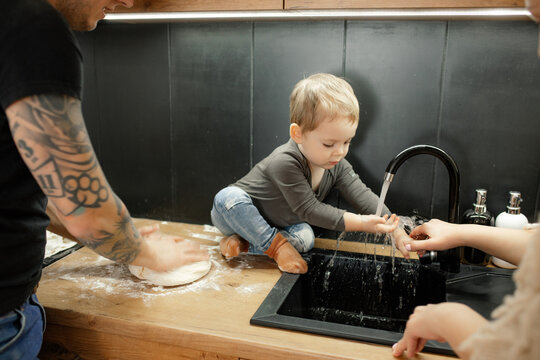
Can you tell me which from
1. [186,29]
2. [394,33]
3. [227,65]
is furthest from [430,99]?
[186,29]

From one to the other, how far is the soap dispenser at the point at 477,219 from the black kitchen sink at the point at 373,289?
0.19 feet

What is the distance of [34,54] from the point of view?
1.99 ft

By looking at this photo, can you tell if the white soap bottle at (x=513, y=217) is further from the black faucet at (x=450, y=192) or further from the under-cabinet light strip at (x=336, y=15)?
the under-cabinet light strip at (x=336, y=15)

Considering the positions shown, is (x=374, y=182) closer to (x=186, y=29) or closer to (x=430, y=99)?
(x=430, y=99)

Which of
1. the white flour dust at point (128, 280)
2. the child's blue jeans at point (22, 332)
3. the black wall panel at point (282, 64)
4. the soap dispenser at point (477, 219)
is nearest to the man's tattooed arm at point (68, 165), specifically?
the child's blue jeans at point (22, 332)

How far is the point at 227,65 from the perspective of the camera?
57.5 inches

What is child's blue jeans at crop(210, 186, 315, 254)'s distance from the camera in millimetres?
1292

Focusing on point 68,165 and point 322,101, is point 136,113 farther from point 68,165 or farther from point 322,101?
point 68,165

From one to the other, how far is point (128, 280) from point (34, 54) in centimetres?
72

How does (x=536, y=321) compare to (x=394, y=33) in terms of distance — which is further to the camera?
(x=394, y=33)

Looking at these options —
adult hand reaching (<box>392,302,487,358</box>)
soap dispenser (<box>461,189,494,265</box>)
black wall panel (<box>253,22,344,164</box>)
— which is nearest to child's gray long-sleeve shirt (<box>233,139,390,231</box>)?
black wall panel (<box>253,22,344,164</box>)

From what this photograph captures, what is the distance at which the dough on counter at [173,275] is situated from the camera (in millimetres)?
1116

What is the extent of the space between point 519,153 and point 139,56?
1.31 meters

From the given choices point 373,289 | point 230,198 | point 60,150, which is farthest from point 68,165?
point 373,289
